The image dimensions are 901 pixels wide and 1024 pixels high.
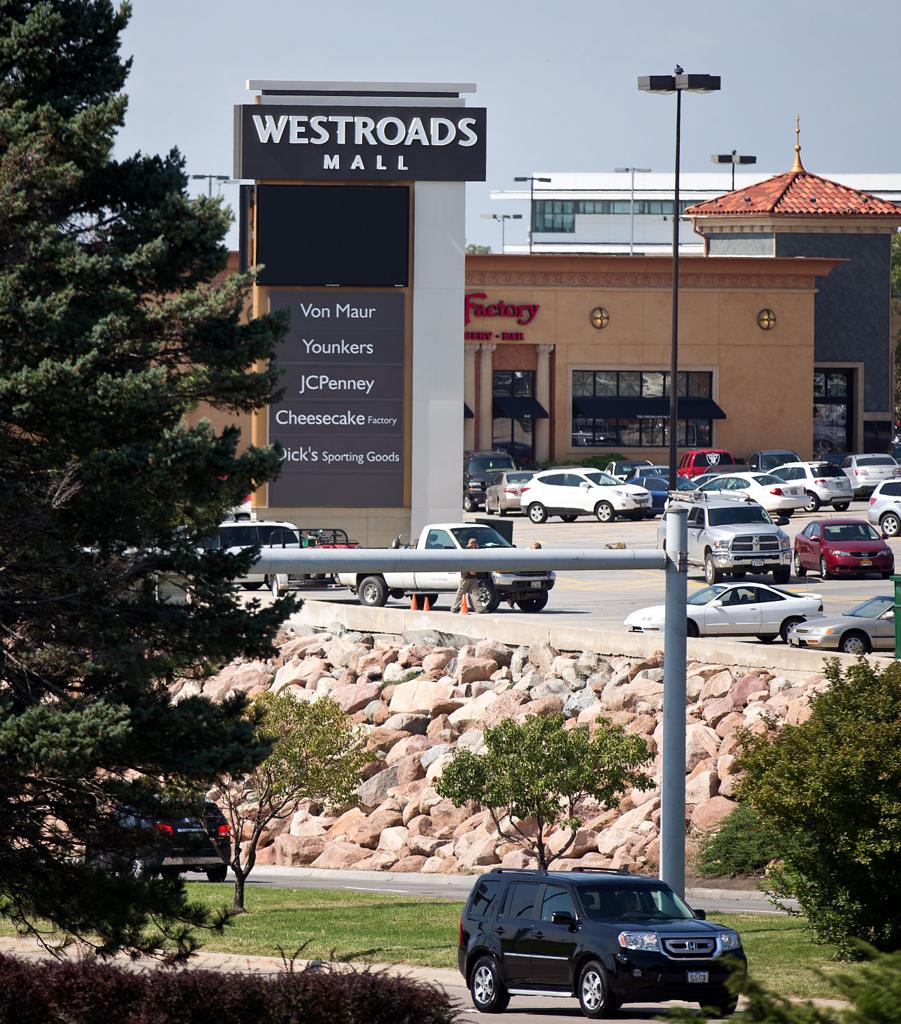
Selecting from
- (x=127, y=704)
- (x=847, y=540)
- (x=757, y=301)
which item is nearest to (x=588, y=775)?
(x=127, y=704)

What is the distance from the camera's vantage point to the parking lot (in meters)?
39.9

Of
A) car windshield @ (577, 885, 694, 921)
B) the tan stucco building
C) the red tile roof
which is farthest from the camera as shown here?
the red tile roof

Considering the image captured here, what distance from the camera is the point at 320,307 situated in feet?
149

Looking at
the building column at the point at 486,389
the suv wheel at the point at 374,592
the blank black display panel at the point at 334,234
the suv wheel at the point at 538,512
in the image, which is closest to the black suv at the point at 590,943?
the suv wheel at the point at 374,592

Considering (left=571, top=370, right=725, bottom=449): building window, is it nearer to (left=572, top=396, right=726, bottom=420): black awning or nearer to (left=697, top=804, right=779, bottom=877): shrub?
(left=572, top=396, right=726, bottom=420): black awning

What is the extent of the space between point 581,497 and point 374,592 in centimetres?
1833

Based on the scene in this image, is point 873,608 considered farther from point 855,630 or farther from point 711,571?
Answer: point 711,571

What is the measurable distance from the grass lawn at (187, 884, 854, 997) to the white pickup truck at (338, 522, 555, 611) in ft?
47.8

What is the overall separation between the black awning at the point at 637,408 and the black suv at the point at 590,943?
204 ft

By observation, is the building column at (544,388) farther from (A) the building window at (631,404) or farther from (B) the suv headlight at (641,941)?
(B) the suv headlight at (641,941)

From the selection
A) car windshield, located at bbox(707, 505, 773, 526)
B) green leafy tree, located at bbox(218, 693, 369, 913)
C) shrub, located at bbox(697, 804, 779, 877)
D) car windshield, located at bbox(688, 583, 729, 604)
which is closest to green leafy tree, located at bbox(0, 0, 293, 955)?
green leafy tree, located at bbox(218, 693, 369, 913)

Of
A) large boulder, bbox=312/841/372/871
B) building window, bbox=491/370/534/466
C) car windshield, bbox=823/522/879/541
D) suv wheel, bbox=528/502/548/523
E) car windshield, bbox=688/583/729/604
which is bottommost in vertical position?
large boulder, bbox=312/841/372/871

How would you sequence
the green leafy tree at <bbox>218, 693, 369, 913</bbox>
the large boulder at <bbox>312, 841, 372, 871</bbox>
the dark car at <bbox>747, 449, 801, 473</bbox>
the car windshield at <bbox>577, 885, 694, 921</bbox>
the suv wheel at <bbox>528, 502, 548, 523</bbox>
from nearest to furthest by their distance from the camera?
1. the car windshield at <bbox>577, 885, 694, 921</bbox>
2. the green leafy tree at <bbox>218, 693, 369, 913</bbox>
3. the large boulder at <bbox>312, 841, 372, 871</bbox>
4. the suv wheel at <bbox>528, 502, 548, 523</bbox>
5. the dark car at <bbox>747, 449, 801, 473</bbox>

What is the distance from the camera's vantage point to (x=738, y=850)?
90.0 ft
